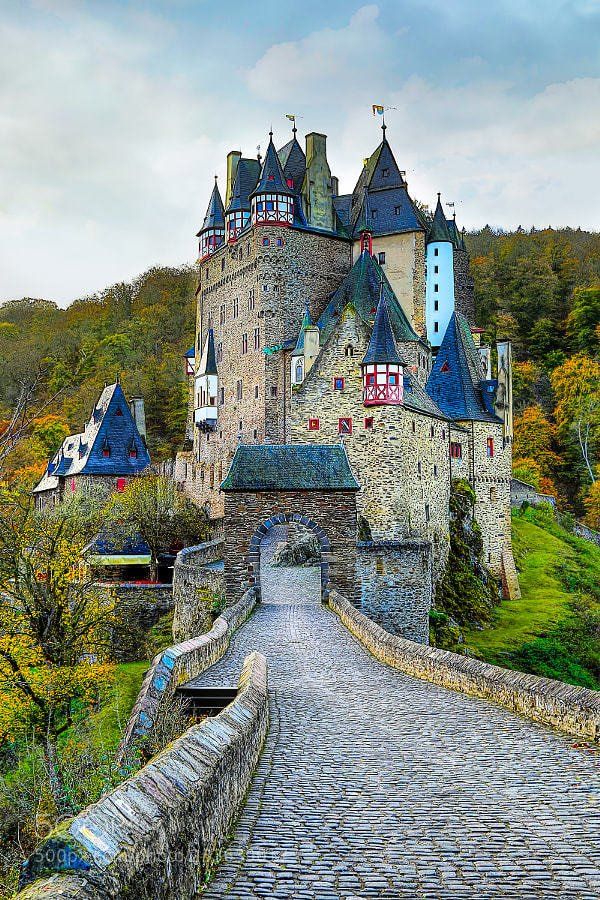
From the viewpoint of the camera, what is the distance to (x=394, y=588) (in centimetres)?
2677

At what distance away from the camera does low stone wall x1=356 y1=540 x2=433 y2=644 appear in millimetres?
26641

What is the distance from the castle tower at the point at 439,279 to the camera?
52219 millimetres

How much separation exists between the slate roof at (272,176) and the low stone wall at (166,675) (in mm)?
37180

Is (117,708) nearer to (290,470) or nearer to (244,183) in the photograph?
(290,470)

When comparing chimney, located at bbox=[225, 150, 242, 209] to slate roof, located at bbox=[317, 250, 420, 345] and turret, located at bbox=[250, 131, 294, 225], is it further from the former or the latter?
slate roof, located at bbox=[317, 250, 420, 345]

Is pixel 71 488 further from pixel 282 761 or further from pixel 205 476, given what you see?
pixel 282 761

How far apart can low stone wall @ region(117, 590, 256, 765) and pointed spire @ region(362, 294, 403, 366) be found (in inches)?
771

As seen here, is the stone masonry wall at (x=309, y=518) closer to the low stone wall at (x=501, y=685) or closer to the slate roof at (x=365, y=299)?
the low stone wall at (x=501, y=685)

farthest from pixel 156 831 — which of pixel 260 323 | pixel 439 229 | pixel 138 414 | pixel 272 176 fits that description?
pixel 138 414

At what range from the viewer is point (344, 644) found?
1880 cm

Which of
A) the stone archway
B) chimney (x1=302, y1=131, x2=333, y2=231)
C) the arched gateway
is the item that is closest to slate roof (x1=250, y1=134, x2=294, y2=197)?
chimney (x1=302, y1=131, x2=333, y2=231)

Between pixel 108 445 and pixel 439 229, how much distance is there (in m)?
23.2

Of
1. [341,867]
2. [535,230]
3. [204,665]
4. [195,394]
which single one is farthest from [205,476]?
[535,230]

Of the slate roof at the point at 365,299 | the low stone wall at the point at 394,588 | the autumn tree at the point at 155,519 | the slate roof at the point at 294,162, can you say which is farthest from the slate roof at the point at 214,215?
the low stone wall at the point at 394,588
